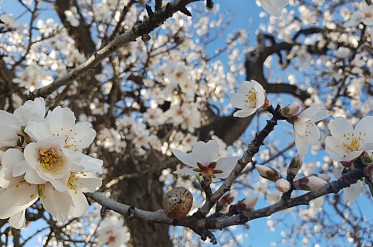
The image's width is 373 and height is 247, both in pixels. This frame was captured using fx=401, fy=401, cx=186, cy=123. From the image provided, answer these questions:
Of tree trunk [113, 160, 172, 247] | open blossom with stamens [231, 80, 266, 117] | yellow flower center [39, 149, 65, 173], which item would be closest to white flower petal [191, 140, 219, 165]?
open blossom with stamens [231, 80, 266, 117]

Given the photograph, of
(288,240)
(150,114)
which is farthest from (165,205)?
(288,240)

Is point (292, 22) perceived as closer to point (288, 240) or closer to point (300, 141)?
point (288, 240)

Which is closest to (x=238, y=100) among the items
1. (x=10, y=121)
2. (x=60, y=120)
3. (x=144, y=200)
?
(x=60, y=120)

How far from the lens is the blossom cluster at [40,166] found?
795mm

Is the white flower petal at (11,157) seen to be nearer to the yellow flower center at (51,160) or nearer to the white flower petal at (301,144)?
the yellow flower center at (51,160)

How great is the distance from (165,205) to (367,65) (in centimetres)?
494

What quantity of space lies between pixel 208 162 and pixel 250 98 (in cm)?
22

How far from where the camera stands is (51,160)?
82 cm

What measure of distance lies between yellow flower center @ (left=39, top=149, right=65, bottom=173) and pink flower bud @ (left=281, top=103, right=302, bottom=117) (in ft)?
1.78

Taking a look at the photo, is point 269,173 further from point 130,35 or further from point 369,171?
point 130,35

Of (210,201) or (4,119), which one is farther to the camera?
(210,201)

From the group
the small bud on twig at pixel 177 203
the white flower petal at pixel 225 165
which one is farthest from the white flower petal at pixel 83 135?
the white flower petal at pixel 225 165

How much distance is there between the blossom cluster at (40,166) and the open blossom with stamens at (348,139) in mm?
619

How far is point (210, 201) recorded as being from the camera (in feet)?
3.36
